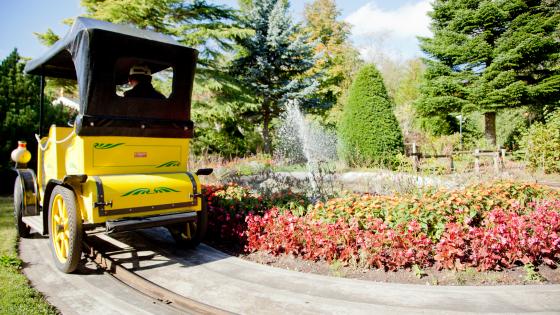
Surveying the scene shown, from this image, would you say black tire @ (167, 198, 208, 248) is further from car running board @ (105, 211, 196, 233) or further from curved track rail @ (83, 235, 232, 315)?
curved track rail @ (83, 235, 232, 315)

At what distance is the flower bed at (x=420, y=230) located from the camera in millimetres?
3785

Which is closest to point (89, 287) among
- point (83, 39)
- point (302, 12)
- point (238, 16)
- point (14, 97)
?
point (83, 39)

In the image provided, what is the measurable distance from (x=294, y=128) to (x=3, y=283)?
13592 millimetres

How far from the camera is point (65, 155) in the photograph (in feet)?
14.1

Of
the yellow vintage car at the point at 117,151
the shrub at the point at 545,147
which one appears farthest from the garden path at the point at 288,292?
the shrub at the point at 545,147

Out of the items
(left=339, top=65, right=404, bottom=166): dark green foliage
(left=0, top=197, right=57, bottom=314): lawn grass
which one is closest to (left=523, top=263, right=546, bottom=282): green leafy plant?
(left=0, top=197, right=57, bottom=314): lawn grass

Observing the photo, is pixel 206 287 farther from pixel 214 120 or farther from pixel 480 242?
pixel 214 120

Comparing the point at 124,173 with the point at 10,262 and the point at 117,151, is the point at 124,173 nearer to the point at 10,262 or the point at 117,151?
the point at 117,151

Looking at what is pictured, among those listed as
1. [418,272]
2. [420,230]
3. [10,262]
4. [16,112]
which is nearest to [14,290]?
[10,262]

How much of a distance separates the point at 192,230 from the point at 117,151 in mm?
1428

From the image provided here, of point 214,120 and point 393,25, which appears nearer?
point 214,120

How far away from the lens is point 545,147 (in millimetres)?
10492

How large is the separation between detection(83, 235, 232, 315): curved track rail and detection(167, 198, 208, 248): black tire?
0.89 metres

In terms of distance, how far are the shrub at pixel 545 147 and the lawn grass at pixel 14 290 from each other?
11842 mm
